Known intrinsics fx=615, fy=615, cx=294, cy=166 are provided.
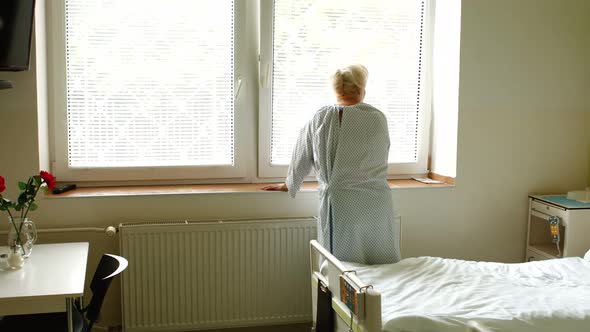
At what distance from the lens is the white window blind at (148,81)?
3.04 metres

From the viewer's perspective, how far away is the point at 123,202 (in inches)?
117

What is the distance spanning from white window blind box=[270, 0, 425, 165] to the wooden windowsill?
0.23 meters

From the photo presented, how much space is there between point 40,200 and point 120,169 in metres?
0.43

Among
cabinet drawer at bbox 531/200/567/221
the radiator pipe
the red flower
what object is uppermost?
the red flower

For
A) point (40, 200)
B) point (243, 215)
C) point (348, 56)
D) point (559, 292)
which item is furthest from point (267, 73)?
point (559, 292)

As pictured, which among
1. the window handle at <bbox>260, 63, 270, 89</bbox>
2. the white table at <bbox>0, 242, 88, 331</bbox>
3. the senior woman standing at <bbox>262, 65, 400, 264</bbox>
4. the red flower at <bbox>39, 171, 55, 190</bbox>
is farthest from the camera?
the window handle at <bbox>260, 63, 270, 89</bbox>

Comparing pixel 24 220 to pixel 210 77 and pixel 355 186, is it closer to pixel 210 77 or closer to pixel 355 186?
pixel 210 77

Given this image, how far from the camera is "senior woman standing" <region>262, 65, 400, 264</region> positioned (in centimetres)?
280

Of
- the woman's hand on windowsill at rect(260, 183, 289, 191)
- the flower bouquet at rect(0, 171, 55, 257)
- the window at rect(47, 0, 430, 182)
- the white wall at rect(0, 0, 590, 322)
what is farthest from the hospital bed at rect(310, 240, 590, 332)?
the flower bouquet at rect(0, 171, 55, 257)

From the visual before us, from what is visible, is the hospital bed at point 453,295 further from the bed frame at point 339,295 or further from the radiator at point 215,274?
the radiator at point 215,274

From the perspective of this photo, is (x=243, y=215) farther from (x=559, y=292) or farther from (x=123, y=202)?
(x=559, y=292)

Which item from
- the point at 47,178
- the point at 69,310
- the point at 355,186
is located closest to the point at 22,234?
the point at 47,178

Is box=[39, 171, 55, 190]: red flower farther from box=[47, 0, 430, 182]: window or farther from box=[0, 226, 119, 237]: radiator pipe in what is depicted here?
box=[47, 0, 430, 182]: window

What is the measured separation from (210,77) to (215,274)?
1.01 m
